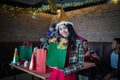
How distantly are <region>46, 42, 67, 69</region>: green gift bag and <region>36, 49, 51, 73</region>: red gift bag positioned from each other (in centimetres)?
47

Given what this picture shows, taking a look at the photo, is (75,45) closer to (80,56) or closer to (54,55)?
(80,56)

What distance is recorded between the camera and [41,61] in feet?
6.85

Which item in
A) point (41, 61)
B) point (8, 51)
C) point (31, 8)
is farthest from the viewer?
point (31, 8)

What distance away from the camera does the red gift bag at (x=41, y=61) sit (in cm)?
204

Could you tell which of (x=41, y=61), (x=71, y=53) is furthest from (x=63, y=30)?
(x=41, y=61)

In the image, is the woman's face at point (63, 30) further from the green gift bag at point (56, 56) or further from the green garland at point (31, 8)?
the green garland at point (31, 8)

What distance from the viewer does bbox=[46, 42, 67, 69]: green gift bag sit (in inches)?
55.6

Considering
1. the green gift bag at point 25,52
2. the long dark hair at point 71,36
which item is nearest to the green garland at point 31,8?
the green gift bag at point 25,52

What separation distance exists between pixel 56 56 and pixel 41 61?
2.22 ft

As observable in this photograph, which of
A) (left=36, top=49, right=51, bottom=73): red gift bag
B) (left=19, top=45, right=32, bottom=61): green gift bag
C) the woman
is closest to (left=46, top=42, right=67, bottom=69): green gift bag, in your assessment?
the woman

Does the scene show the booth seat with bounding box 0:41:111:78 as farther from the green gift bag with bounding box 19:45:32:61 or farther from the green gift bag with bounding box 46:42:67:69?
the green gift bag with bounding box 46:42:67:69

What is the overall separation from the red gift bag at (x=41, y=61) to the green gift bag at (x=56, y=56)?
47cm

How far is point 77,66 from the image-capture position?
4.58 feet

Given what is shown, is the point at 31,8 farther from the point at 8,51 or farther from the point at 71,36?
the point at 71,36
